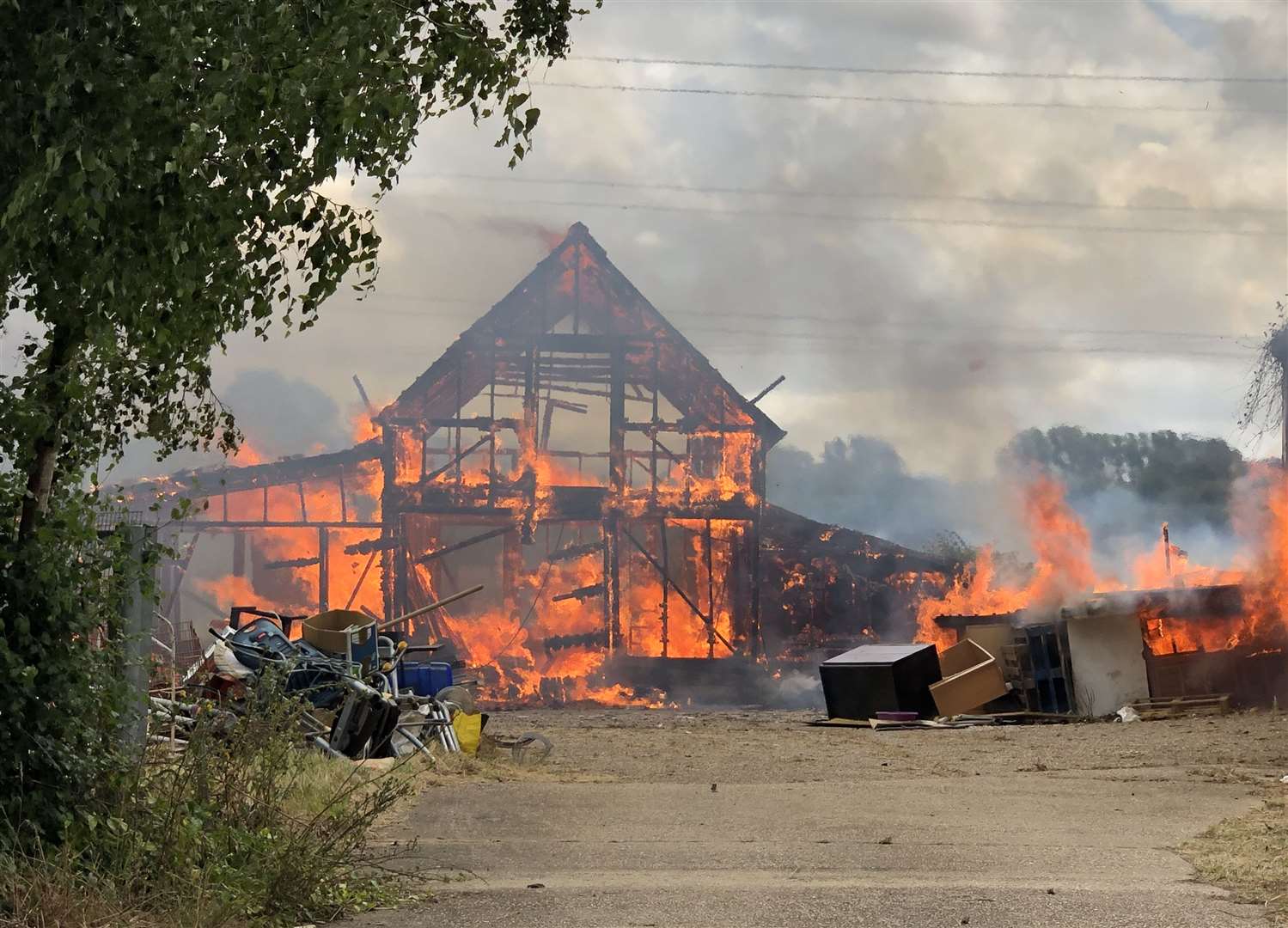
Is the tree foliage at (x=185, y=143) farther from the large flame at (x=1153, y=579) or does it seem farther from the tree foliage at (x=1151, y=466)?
the tree foliage at (x=1151, y=466)

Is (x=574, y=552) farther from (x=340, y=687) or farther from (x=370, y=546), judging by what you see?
(x=340, y=687)

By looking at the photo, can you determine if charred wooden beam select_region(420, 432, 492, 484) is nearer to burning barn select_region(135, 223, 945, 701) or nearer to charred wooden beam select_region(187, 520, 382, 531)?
burning barn select_region(135, 223, 945, 701)

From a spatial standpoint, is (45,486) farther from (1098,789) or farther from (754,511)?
(754,511)

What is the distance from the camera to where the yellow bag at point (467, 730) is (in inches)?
643

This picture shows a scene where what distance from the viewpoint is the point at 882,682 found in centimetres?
2480

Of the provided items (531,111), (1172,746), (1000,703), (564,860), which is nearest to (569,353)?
(1000,703)

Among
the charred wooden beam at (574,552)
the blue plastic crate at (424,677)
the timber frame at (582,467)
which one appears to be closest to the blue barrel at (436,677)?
the blue plastic crate at (424,677)

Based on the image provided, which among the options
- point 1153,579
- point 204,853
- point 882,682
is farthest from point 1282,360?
point 204,853

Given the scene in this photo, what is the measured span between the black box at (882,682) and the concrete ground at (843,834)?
5131 mm

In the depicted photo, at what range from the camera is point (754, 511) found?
34156 millimetres

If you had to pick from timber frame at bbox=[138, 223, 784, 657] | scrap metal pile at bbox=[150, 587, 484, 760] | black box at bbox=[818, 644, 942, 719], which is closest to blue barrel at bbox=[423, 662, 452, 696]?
scrap metal pile at bbox=[150, 587, 484, 760]

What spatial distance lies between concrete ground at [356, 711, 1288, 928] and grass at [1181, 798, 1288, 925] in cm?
15

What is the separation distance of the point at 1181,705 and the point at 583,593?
14.5 m

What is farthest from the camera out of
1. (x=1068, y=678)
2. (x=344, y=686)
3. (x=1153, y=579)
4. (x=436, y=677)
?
(x=1153, y=579)
